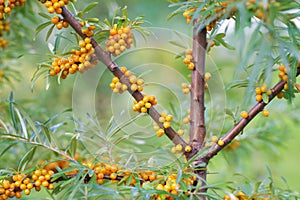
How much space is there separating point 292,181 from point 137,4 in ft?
2.96

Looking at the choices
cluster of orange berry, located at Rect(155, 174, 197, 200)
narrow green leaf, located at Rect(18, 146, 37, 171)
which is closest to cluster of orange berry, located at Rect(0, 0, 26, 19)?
narrow green leaf, located at Rect(18, 146, 37, 171)

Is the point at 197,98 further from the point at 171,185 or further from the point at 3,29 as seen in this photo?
the point at 3,29

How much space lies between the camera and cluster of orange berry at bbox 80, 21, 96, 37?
49cm

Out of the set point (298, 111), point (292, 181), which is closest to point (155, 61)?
point (298, 111)

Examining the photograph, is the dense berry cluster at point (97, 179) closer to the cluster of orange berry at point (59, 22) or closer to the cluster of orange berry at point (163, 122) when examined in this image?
the cluster of orange berry at point (163, 122)

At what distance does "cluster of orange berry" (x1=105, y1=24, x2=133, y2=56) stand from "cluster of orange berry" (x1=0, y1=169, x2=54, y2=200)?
0.51 feet

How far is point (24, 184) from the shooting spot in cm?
51

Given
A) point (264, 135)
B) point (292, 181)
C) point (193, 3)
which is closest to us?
point (193, 3)

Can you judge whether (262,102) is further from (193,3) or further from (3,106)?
(3,106)

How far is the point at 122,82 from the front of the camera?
0.50 m

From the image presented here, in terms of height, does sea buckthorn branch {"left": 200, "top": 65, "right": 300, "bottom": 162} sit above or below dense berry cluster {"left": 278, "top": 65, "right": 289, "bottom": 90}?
below

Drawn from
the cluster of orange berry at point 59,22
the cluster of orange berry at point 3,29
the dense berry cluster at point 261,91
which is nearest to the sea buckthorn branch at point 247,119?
the dense berry cluster at point 261,91

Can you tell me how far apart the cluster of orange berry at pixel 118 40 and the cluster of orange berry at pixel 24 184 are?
16 cm

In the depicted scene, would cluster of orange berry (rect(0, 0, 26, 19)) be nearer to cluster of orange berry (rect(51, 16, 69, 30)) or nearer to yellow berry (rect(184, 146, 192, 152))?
cluster of orange berry (rect(51, 16, 69, 30))
